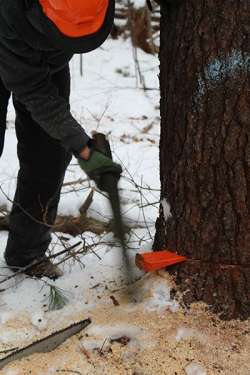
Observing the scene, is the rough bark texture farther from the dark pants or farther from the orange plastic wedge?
the dark pants

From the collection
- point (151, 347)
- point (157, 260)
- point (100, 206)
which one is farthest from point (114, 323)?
point (100, 206)

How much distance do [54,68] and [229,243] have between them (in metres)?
0.97

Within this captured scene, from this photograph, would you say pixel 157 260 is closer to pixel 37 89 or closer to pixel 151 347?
pixel 151 347

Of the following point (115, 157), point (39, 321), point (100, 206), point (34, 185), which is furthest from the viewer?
point (115, 157)

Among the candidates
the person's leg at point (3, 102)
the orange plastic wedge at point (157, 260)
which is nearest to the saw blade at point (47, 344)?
the orange plastic wedge at point (157, 260)

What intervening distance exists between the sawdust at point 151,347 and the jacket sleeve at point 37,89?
26.6 inches

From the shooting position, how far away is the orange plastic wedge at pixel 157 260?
194 cm

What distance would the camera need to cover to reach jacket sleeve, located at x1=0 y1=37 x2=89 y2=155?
1.83 metres

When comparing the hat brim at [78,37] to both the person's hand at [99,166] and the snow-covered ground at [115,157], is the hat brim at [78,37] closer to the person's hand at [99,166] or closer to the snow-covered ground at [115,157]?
the person's hand at [99,166]

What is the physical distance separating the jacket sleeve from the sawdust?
2.22ft

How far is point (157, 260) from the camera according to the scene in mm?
1951

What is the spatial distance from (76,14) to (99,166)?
502 millimetres

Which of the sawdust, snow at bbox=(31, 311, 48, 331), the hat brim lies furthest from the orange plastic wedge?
the hat brim

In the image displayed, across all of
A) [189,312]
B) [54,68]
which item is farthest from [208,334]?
[54,68]
